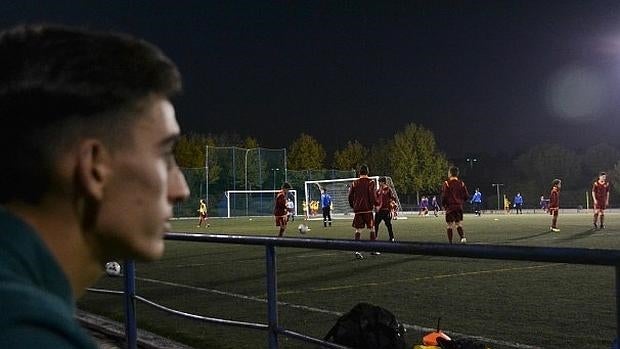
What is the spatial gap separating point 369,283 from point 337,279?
0.86 meters

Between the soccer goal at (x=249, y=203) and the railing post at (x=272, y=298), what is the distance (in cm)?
4953

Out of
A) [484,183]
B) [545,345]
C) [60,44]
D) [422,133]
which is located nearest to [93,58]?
[60,44]

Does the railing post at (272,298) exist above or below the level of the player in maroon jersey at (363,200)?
below

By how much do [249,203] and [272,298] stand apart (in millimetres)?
50368

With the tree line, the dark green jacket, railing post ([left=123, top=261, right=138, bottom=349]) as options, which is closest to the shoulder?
the dark green jacket

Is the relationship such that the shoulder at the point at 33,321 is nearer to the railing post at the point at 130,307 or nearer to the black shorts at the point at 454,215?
the railing post at the point at 130,307

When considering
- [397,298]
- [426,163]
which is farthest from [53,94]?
[426,163]

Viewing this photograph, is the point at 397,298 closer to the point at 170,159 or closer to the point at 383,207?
the point at 170,159

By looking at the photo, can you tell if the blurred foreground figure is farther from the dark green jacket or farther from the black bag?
the black bag

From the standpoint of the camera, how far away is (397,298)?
373 inches

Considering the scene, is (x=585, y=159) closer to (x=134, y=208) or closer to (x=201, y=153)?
(x=201, y=153)

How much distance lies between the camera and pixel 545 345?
649 centimetres

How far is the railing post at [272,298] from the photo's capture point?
452 centimetres

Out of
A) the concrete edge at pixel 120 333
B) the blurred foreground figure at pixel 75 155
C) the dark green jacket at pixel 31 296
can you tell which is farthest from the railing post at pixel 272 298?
the dark green jacket at pixel 31 296
